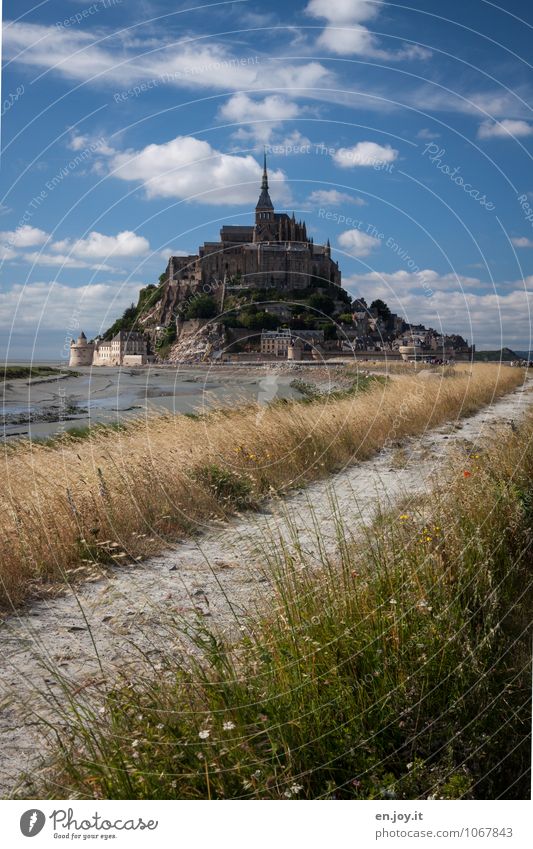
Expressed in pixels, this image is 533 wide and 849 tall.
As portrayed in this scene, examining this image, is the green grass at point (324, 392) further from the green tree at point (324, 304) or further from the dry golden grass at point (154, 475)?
the green tree at point (324, 304)

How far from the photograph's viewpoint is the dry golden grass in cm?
492

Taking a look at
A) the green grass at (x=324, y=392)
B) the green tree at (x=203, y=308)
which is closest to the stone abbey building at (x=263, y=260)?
the green tree at (x=203, y=308)

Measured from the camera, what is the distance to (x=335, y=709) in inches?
101

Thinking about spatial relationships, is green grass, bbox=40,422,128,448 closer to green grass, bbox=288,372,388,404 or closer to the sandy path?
the sandy path

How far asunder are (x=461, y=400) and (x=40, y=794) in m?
11.7

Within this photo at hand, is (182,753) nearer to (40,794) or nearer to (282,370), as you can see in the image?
(40,794)

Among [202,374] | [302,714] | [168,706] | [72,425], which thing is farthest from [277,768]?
[202,374]

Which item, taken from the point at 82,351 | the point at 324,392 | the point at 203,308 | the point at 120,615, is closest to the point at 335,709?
the point at 120,615

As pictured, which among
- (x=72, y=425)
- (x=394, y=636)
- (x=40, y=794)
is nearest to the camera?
(x=40, y=794)

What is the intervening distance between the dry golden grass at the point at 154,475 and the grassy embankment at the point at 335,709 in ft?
2.99

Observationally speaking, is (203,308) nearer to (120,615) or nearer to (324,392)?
(324,392)

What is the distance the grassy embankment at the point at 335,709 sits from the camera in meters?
2.32

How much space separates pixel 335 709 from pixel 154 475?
3.87m

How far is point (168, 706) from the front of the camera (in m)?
2.60
